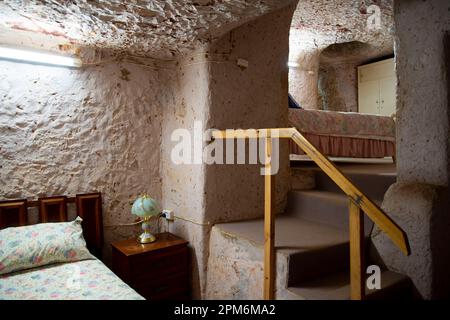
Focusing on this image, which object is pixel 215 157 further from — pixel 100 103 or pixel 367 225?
pixel 367 225

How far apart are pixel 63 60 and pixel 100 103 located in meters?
0.43

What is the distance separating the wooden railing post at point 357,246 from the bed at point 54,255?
1.14 metres

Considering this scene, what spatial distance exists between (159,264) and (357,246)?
5.16 ft

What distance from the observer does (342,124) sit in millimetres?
3404

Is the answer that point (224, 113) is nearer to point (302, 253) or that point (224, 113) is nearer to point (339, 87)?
point (302, 253)

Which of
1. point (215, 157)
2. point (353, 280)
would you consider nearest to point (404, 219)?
→ point (353, 280)

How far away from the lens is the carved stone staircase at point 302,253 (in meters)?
1.80

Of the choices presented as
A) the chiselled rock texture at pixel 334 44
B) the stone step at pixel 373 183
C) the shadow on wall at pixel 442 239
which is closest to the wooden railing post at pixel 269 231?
the shadow on wall at pixel 442 239

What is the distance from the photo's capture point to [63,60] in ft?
7.88
